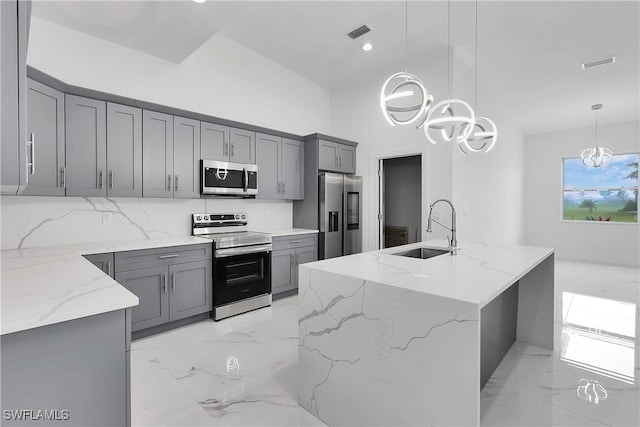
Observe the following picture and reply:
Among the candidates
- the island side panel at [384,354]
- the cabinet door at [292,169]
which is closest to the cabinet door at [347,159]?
the cabinet door at [292,169]

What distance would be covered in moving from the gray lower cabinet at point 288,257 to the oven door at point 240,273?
0.16 m

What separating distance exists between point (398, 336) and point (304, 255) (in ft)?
9.56

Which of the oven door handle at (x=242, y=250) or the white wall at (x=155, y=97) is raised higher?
the white wall at (x=155, y=97)

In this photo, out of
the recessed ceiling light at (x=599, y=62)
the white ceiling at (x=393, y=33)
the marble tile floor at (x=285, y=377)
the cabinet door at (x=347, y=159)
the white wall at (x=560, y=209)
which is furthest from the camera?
the white wall at (x=560, y=209)

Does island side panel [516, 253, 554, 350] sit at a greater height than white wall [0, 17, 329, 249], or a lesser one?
lesser

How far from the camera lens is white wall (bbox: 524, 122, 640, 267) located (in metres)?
6.77

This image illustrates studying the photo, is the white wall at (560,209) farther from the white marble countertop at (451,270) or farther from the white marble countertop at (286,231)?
the white marble countertop at (286,231)

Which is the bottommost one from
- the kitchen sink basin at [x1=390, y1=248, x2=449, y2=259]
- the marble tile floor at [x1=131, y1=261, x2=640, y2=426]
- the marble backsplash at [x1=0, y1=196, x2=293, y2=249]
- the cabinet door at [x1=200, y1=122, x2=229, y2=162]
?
the marble tile floor at [x1=131, y1=261, x2=640, y2=426]

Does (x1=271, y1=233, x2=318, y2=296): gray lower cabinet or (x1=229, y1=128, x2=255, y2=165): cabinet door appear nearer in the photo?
(x1=229, y1=128, x2=255, y2=165): cabinet door

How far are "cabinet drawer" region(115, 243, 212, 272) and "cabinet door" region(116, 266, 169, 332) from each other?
0.05 meters

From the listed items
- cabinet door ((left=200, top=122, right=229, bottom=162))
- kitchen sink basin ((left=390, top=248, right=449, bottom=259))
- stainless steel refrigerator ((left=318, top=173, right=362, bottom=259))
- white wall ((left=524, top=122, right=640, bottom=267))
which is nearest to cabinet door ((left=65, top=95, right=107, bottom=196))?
cabinet door ((left=200, top=122, right=229, bottom=162))

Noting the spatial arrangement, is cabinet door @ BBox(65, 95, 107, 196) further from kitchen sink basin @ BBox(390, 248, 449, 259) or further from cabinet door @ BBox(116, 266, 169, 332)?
kitchen sink basin @ BBox(390, 248, 449, 259)

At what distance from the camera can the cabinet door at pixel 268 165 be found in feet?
13.9

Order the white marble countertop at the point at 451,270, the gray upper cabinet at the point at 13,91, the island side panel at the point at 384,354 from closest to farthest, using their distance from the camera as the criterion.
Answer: the gray upper cabinet at the point at 13,91, the island side panel at the point at 384,354, the white marble countertop at the point at 451,270
